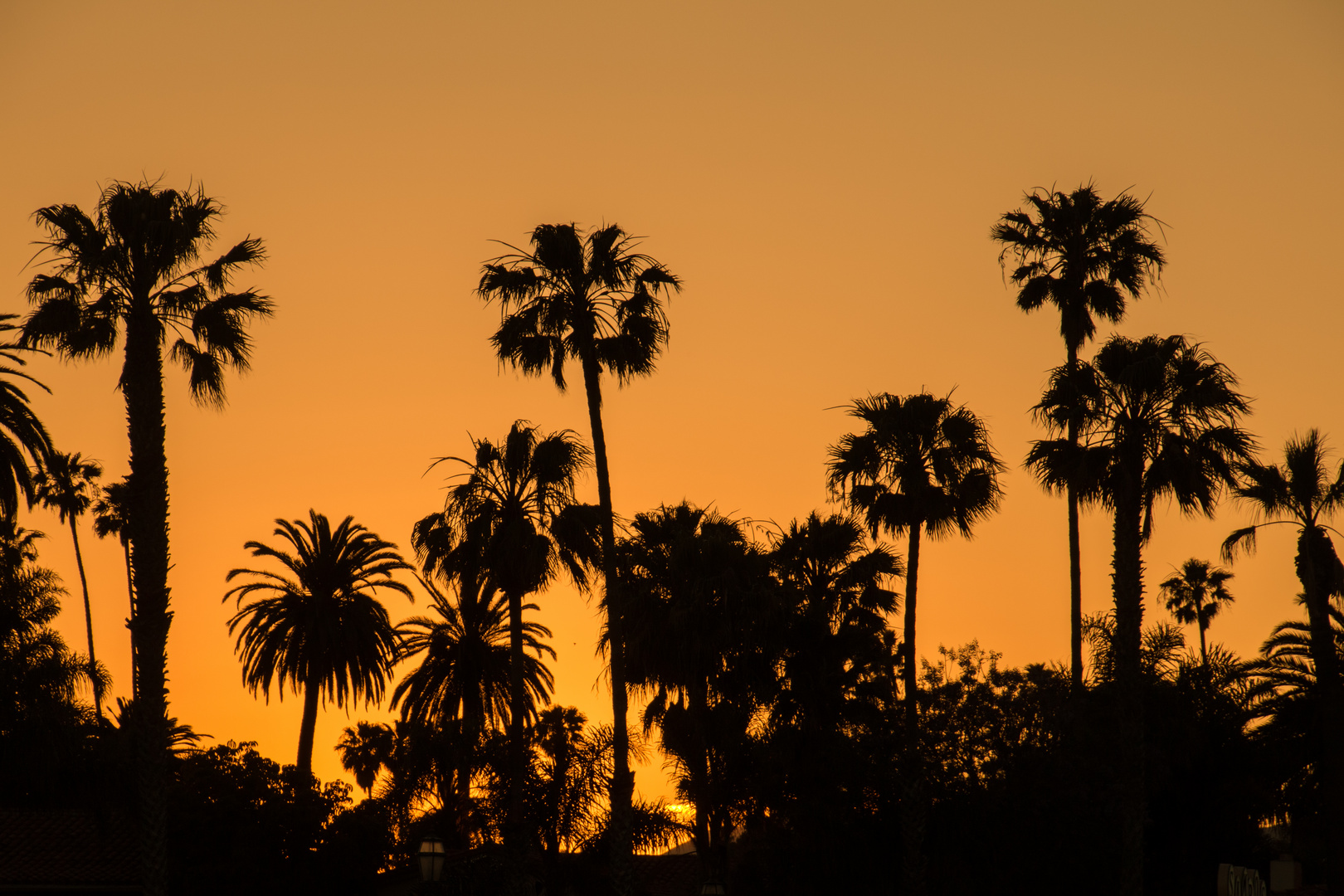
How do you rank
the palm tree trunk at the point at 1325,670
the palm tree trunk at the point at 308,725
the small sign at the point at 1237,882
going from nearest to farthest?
1. the small sign at the point at 1237,882
2. the palm tree trunk at the point at 1325,670
3. the palm tree trunk at the point at 308,725

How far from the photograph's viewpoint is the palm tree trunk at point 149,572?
99.4ft

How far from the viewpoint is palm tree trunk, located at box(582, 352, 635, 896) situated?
32.8 m

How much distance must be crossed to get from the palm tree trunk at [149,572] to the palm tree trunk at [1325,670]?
92.4 feet

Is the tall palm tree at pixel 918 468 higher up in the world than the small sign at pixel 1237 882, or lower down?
higher up

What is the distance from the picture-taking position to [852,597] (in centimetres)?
4338

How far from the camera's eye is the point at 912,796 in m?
37.9

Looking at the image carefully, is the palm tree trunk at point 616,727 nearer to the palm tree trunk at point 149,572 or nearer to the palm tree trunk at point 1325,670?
the palm tree trunk at point 149,572

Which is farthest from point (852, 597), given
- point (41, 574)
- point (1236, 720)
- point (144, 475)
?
point (41, 574)

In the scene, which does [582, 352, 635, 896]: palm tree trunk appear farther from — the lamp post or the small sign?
the small sign

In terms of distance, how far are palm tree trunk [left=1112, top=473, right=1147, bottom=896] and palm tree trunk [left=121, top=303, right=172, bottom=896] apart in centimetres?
2145

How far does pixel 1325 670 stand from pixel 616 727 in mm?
19026

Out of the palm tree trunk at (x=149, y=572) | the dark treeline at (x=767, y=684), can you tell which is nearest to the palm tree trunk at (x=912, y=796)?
the dark treeline at (x=767, y=684)

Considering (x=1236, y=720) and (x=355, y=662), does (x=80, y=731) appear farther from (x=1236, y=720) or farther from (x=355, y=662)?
(x=1236, y=720)

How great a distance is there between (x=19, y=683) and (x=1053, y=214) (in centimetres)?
3339
